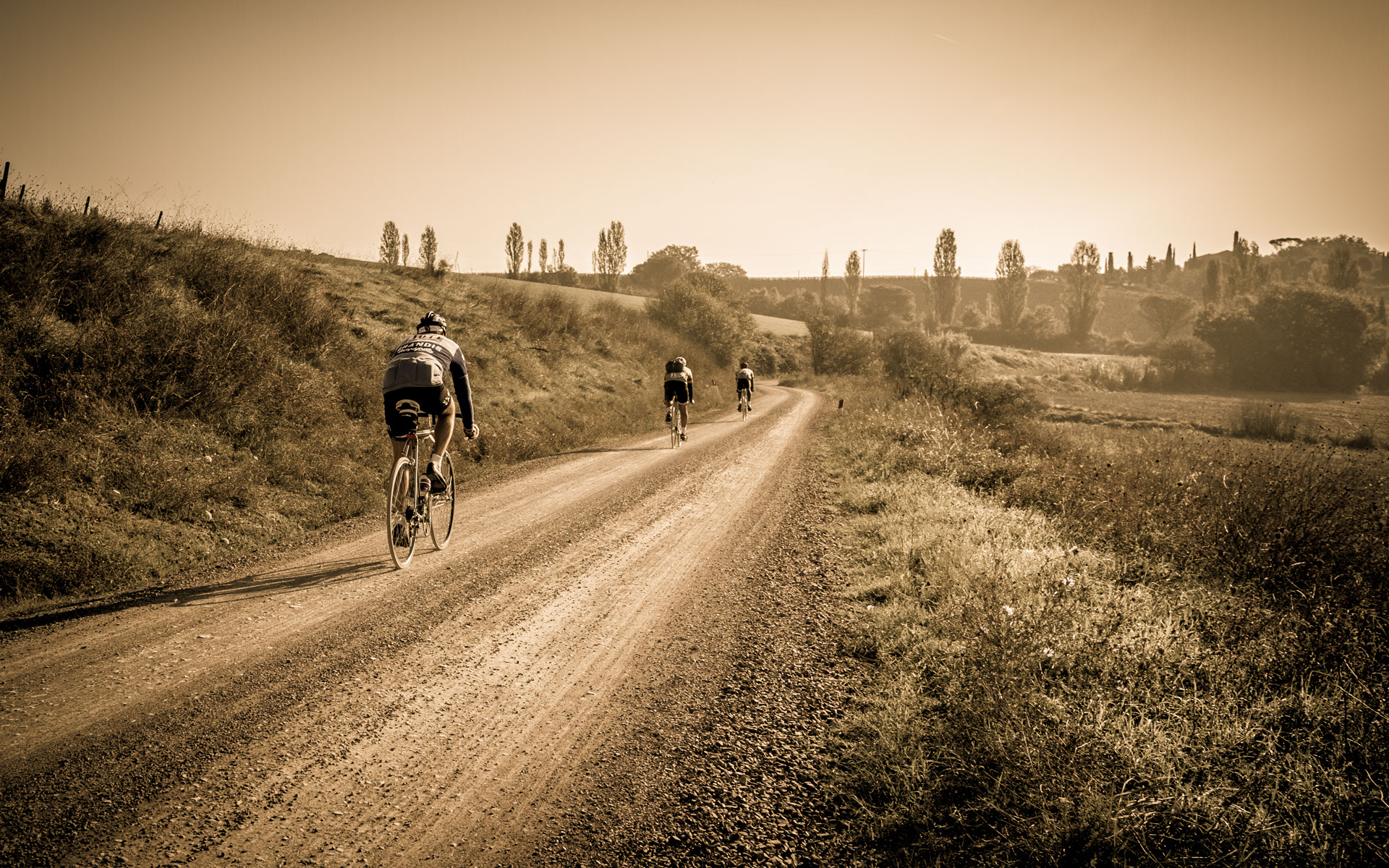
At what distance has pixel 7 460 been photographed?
6070 mm

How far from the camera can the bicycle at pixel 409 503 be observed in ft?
19.3

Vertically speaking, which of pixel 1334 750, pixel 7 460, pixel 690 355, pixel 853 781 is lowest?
pixel 853 781

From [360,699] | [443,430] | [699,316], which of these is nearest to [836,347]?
[699,316]

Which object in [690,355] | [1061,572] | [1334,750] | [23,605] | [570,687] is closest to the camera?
[1334,750]

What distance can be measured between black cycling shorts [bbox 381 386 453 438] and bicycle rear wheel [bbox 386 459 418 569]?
0.36 meters

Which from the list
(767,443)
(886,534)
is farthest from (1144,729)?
(767,443)

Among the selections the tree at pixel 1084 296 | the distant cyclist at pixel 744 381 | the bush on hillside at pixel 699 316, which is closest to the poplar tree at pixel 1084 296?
the tree at pixel 1084 296

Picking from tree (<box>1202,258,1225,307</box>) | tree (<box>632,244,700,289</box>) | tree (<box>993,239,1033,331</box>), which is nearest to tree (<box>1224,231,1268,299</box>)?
tree (<box>1202,258,1225,307</box>)

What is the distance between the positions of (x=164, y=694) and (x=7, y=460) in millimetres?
4845

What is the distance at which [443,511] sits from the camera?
7.30 meters

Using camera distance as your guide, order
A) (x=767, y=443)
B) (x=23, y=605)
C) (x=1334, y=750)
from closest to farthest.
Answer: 1. (x=1334, y=750)
2. (x=23, y=605)
3. (x=767, y=443)

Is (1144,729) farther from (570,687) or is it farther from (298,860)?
(298,860)

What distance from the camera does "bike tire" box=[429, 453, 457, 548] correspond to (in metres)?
6.71

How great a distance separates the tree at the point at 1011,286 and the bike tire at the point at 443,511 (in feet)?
350
